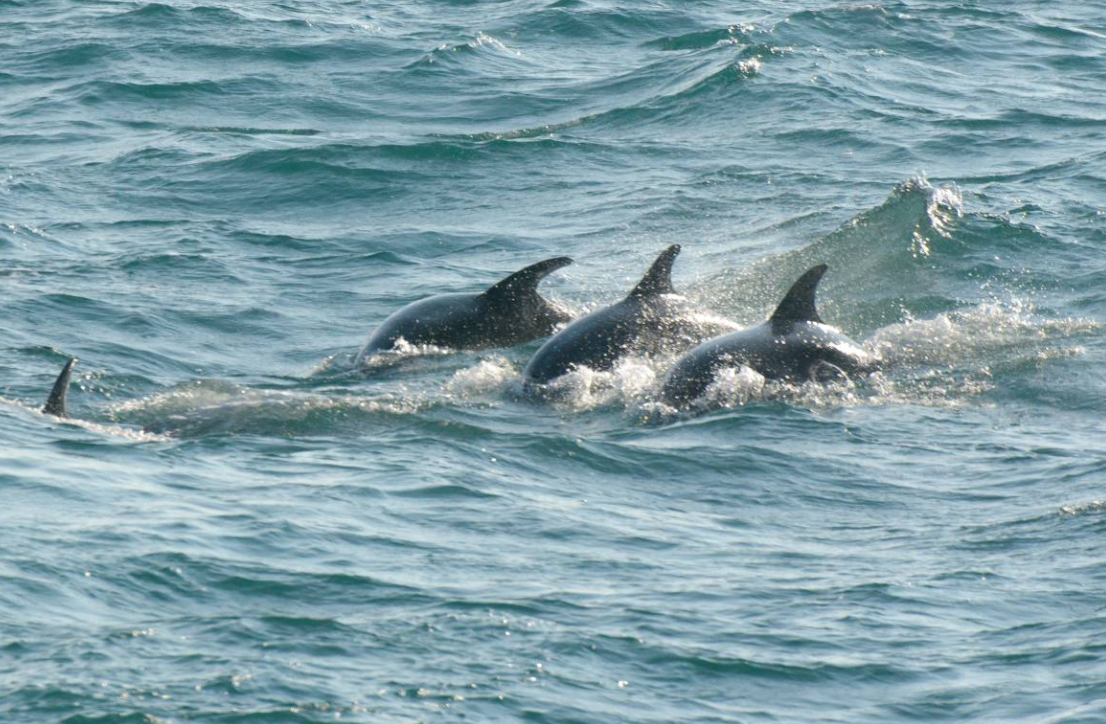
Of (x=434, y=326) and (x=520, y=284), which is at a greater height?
(x=520, y=284)

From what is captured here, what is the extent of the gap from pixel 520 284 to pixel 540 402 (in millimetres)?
1954

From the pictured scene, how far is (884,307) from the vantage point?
51.7 feet

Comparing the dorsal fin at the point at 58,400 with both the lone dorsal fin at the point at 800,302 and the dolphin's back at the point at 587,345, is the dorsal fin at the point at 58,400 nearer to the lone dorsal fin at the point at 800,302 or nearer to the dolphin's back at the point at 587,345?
the dolphin's back at the point at 587,345

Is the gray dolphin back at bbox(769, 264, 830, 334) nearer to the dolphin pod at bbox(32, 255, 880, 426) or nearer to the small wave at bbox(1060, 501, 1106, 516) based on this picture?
the dolphin pod at bbox(32, 255, 880, 426)

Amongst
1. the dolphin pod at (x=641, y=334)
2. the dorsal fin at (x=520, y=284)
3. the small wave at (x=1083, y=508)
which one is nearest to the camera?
the small wave at (x=1083, y=508)

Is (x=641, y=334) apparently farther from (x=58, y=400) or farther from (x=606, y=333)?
(x=58, y=400)

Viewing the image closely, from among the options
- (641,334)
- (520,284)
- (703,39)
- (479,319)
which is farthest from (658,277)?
(703,39)

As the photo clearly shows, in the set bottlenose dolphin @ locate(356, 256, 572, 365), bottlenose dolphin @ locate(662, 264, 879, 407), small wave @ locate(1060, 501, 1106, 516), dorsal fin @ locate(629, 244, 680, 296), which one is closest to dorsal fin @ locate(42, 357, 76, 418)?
bottlenose dolphin @ locate(356, 256, 572, 365)

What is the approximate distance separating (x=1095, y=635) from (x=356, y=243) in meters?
11.6

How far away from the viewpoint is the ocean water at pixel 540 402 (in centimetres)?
796

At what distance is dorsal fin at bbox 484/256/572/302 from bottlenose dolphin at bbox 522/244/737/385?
0.72m

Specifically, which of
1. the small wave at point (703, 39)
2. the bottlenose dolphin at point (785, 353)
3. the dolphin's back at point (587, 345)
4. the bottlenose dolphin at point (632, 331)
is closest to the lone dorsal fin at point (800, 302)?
the bottlenose dolphin at point (785, 353)

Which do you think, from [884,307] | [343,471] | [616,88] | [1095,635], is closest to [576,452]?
[343,471]

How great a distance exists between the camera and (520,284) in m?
14.5
